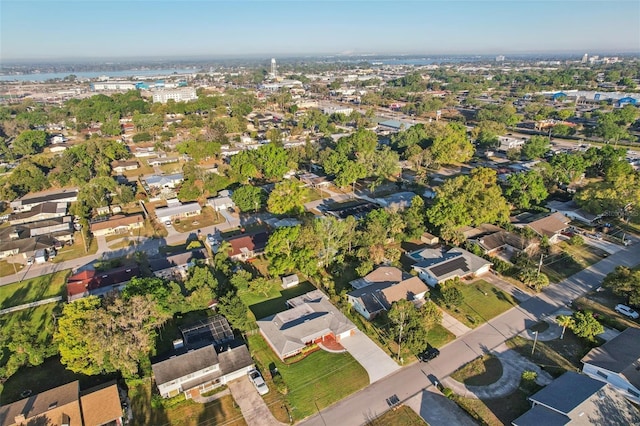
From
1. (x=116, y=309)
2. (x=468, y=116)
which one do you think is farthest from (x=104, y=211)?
(x=468, y=116)

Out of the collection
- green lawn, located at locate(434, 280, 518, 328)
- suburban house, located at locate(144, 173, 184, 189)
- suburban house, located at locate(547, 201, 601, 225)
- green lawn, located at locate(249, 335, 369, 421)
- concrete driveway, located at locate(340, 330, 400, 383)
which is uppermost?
suburban house, located at locate(144, 173, 184, 189)

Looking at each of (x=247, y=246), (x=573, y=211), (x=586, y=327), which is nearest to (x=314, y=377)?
(x=247, y=246)

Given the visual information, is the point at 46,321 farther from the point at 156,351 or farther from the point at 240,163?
the point at 240,163

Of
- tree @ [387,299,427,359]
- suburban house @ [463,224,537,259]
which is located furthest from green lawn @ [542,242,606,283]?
tree @ [387,299,427,359]

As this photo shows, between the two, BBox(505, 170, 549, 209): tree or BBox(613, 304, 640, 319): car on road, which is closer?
BBox(613, 304, 640, 319): car on road

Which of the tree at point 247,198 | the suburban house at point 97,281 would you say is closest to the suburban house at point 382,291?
the tree at point 247,198

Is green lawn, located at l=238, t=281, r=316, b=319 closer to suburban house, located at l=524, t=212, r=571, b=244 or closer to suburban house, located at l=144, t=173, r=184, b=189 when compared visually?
suburban house, located at l=524, t=212, r=571, b=244
